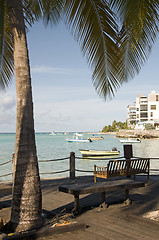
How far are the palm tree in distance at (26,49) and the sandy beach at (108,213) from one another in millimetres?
885

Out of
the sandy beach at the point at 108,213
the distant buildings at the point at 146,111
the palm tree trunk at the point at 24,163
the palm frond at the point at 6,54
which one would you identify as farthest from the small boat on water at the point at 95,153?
the distant buildings at the point at 146,111

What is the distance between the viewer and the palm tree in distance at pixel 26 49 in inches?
204

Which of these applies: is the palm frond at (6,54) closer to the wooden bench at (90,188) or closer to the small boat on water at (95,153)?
the wooden bench at (90,188)

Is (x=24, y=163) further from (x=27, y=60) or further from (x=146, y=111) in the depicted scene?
(x=146, y=111)

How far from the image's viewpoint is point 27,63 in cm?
542

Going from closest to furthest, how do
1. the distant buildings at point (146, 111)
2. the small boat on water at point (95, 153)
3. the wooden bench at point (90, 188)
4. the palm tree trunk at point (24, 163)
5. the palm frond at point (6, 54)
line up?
1. the palm tree trunk at point (24, 163)
2. the wooden bench at point (90, 188)
3. the palm frond at point (6, 54)
4. the small boat on water at point (95, 153)
5. the distant buildings at point (146, 111)

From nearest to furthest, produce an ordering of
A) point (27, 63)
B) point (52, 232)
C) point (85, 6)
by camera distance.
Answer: point (52, 232)
point (27, 63)
point (85, 6)

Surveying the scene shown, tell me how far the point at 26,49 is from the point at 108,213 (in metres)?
3.92

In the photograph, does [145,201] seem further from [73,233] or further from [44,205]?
[73,233]

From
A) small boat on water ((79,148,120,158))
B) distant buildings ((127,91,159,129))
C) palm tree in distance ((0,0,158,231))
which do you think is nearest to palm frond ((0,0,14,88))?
palm tree in distance ((0,0,158,231))

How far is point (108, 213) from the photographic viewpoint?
657cm

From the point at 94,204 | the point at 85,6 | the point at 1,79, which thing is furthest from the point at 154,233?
the point at 1,79

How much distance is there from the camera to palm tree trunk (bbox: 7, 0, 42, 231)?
518 cm

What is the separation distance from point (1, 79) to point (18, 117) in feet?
11.8
